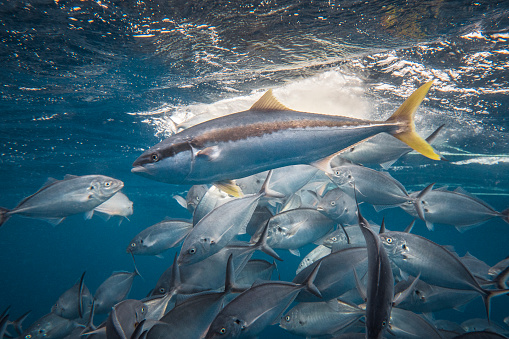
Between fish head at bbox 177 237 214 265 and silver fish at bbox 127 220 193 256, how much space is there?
1433mm

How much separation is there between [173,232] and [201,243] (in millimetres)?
1750

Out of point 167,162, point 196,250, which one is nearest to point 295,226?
point 196,250

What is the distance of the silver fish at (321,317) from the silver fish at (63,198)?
12.5ft

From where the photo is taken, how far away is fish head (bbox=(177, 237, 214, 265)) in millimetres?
2936

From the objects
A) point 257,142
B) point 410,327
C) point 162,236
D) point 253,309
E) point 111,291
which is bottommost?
point 410,327

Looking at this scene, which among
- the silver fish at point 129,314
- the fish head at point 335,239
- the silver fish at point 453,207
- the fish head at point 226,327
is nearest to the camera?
the fish head at point 226,327

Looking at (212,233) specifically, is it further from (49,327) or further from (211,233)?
(49,327)

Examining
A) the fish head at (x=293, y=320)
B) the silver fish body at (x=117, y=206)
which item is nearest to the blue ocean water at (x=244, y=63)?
the silver fish body at (x=117, y=206)

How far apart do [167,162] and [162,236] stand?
2727 millimetres

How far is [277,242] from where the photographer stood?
4109mm

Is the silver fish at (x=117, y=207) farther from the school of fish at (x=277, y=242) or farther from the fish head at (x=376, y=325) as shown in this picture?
the fish head at (x=376, y=325)

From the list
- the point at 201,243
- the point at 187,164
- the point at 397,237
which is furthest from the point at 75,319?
the point at 397,237

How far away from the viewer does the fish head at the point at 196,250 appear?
294cm

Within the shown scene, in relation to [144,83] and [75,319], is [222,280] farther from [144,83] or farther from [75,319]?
[144,83]
